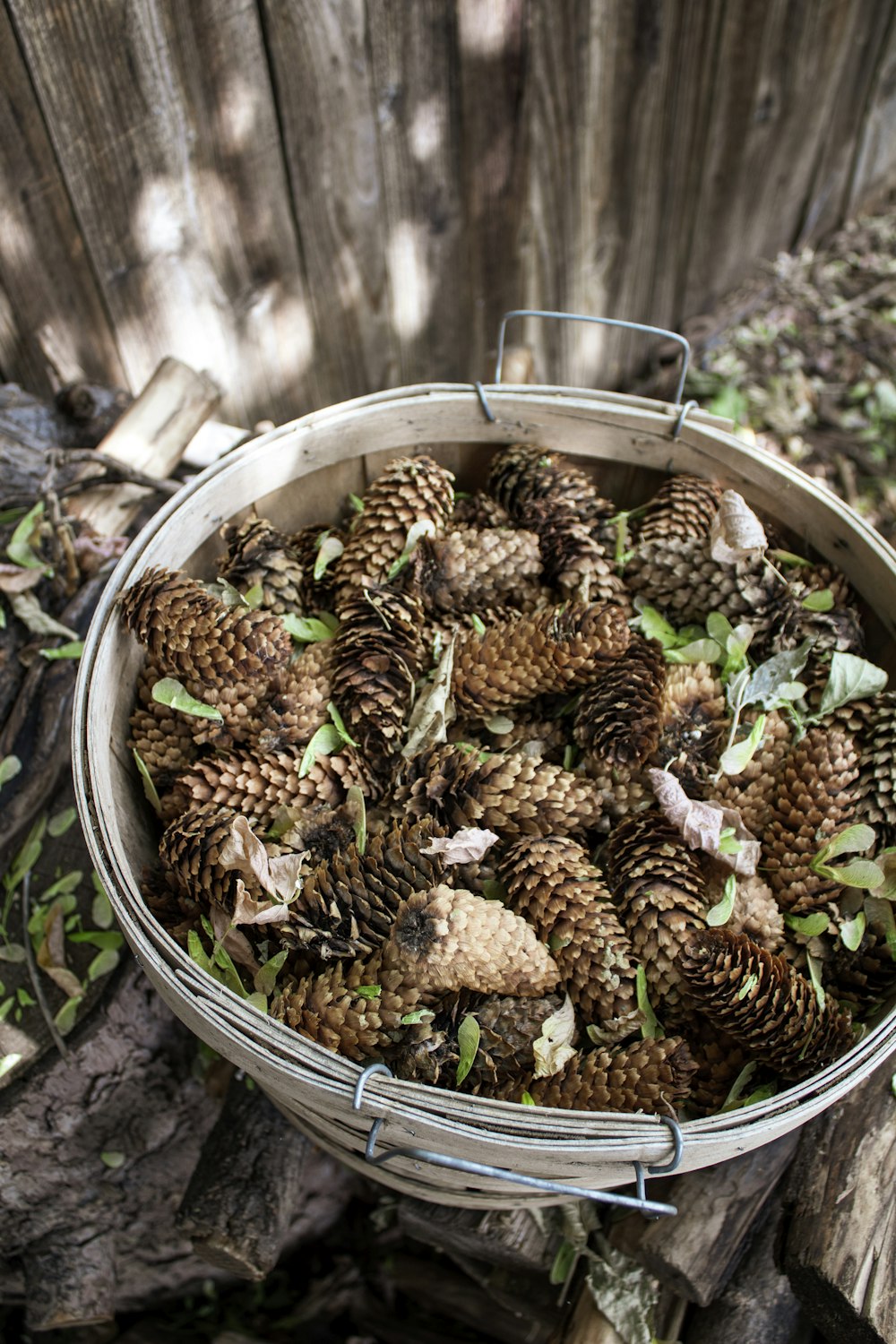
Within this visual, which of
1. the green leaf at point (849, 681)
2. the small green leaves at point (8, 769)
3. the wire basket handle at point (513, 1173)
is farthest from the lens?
the small green leaves at point (8, 769)

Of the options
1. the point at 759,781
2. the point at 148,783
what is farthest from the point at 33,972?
the point at 759,781

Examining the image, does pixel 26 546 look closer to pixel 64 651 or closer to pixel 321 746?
pixel 64 651

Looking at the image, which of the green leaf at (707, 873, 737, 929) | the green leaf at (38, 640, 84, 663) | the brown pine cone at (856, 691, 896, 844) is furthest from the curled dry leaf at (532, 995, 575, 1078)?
the green leaf at (38, 640, 84, 663)

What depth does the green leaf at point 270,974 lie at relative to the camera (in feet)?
4.01

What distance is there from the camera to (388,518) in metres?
1.53

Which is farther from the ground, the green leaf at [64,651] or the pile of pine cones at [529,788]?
the pile of pine cones at [529,788]

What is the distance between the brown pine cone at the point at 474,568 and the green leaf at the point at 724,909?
0.57 metres

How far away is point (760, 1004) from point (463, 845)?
0.42 metres

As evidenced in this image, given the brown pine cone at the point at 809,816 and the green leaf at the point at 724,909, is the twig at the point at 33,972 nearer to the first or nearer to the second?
the green leaf at the point at 724,909

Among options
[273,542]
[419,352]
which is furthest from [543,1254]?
[419,352]

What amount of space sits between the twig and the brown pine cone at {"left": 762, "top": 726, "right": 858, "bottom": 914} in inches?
45.5

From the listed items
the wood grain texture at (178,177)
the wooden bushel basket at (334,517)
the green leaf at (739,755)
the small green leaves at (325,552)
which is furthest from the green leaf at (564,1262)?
the wood grain texture at (178,177)

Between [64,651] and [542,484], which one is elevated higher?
[542,484]

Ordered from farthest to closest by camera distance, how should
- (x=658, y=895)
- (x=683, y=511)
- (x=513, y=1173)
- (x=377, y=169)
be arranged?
(x=377, y=169) < (x=683, y=511) < (x=658, y=895) < (x=513, y=1173)
